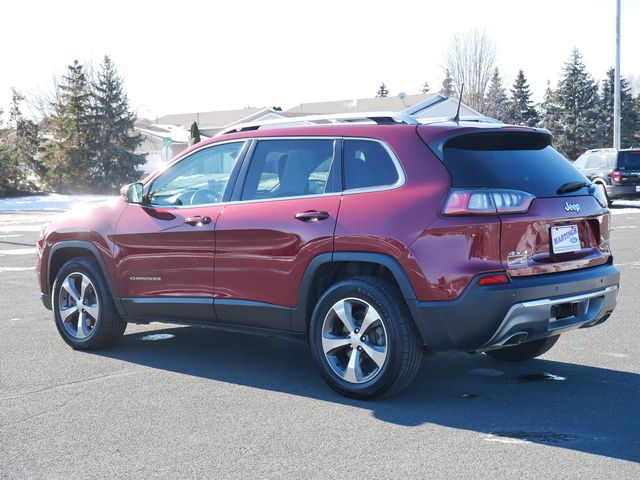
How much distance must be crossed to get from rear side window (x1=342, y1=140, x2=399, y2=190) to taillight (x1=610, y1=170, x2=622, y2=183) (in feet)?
76.0

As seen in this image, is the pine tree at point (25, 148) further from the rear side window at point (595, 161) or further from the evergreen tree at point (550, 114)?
the evergreen tree at point (550, 114)

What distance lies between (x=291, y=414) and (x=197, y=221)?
5.80ft

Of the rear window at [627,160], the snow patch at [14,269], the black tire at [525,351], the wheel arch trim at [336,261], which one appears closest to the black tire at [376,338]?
the wheel arch trim at [336,261]

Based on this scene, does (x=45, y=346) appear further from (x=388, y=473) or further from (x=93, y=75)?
(x=93, y=75)

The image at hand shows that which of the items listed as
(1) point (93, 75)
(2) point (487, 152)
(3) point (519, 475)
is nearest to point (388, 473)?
(3) point (519, 475)

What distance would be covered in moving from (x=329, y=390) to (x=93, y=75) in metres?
50.7

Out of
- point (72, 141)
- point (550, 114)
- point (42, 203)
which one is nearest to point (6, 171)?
point (42, 203)

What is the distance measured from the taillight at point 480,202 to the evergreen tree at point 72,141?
42577mm

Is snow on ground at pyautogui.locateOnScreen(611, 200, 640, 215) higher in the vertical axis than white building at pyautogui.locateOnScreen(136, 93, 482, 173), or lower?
lower

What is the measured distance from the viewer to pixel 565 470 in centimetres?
406

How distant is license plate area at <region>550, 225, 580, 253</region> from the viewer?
5.21 m

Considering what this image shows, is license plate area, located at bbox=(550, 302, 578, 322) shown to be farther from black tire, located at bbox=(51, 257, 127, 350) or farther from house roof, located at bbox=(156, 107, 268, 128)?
house roof, located at bbox=(156, 107, 268, 128)

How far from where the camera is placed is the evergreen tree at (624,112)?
241 ft

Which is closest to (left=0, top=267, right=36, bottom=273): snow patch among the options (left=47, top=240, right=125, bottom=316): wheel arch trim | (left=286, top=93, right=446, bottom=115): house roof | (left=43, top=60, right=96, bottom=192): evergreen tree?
(left=47, top=240, right=125, bottom=316): wheel arch trim
